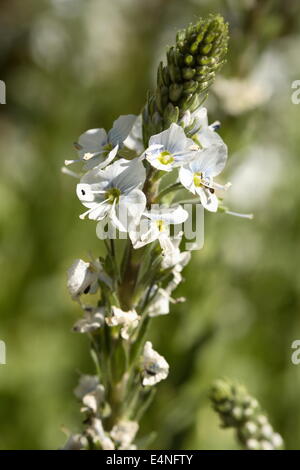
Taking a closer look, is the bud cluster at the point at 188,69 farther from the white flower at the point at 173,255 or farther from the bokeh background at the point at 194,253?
the bokeh background at the point at 194,253

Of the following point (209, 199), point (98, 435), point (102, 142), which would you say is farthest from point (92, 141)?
point (98, 435)

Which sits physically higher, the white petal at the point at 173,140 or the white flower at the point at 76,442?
the white petal at the point at 173,140

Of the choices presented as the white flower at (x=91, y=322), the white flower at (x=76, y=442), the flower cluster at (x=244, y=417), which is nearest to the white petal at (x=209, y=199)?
the white flower at (x=91, y=322)

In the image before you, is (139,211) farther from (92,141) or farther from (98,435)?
(98,435)

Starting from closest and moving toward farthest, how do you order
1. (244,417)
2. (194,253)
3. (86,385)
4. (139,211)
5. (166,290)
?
1. (139,211)
2. (166,290)
3. (86,385)
4. (244,417)
5. (194,253)

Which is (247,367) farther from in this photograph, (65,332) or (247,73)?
(247,73)

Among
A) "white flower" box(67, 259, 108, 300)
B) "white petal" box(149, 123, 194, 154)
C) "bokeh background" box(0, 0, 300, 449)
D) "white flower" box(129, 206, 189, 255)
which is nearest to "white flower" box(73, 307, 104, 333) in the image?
"white flower" box(67, 259, 108, 300)
